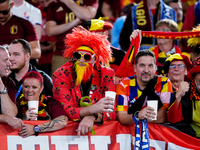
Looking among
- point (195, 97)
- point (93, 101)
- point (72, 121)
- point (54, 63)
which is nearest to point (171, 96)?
point (195, 97)

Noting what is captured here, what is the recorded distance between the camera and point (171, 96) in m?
4.39

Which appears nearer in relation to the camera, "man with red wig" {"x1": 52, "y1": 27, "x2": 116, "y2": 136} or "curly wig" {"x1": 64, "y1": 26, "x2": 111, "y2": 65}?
"man with red wig" {"x1": 52, "y1": 27, "x2": 116, "y2": 136}

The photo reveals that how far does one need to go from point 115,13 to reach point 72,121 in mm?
5563

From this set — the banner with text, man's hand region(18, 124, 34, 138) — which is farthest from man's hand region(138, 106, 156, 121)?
man's hand region(18, 124, 34, 138)

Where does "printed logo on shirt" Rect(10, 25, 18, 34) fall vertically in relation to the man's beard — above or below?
above

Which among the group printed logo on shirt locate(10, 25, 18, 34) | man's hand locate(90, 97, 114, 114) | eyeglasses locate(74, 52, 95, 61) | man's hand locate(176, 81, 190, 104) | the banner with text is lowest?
the banner with text

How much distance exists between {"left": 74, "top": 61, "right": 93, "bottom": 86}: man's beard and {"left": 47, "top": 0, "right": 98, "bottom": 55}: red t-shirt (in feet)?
5.36

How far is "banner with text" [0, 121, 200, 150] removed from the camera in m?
3.78

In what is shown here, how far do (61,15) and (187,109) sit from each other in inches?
112

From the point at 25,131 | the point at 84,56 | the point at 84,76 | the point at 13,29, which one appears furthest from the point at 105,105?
the point at 13,29

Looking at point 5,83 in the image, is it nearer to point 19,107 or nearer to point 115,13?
point 19,107

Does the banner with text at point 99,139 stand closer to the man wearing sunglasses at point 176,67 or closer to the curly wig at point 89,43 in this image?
the curly wig at point 89,43

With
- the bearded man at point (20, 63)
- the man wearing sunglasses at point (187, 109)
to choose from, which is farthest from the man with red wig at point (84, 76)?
the man wearing sunglasses at point (187, 109)

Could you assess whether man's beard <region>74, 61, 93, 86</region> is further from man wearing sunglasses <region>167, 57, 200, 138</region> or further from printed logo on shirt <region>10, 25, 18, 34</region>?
printed logo on shirt <region>10, 25, 18, 34</region>
